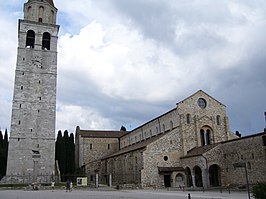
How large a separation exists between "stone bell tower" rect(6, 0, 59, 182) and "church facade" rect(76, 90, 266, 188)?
978 centimetres

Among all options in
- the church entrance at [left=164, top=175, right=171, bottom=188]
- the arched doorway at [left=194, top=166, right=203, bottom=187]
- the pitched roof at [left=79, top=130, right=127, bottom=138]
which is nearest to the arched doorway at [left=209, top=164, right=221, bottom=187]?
the arched doorway at [left=194, top=166, right=203, bottom=187]

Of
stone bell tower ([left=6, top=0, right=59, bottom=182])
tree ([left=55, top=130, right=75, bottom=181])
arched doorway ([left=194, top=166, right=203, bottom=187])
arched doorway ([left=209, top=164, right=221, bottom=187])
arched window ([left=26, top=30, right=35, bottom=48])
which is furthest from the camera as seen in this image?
tree ([left=55, top=130, right=75, bottom=181])

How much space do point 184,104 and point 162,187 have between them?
12563 millimetres

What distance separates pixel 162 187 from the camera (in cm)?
3941

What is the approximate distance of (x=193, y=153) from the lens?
39969 mm

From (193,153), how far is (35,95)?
2610 centimetres

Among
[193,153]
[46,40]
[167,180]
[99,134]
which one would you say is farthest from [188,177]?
[46,40]

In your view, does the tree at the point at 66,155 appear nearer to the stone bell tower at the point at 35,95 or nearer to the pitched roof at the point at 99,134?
the pitched roof at the point at 99,134

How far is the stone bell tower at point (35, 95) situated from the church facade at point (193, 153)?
9.78 metres

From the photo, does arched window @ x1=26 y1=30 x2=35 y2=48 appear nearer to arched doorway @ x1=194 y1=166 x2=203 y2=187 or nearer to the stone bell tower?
the stone bell tower

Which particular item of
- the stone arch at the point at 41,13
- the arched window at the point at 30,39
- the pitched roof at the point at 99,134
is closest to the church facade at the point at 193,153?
the pitched roof at the point at 99,134

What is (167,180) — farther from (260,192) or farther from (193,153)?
(260,192)

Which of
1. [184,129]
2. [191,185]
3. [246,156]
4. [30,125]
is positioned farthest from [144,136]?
[246,156]

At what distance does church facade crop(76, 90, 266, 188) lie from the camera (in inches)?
1345
